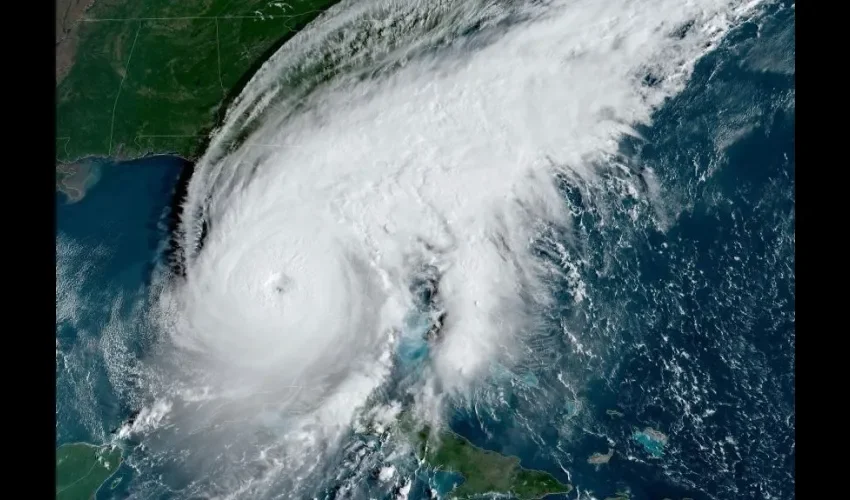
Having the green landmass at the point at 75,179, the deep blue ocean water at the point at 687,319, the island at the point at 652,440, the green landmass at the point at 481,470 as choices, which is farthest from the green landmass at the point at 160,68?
the island at the point at 652,440

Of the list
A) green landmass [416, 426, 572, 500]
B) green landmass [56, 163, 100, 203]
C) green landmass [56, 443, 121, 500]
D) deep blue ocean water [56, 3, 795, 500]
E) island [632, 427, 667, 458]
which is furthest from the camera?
green landmass [56, 163, 100, 203]

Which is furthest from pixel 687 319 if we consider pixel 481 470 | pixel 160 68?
pixel 160 68

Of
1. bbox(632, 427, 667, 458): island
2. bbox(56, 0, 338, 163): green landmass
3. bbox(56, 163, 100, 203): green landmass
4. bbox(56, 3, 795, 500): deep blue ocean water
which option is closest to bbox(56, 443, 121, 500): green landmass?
bbox(56, 163, 100, 203): green landmass

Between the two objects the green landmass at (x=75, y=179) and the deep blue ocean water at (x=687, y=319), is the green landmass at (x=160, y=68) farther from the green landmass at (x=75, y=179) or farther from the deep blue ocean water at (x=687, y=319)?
the deep blue ocean water at (x=687, y=319)

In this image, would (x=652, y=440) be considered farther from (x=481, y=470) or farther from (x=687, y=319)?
(x=481, y=470)

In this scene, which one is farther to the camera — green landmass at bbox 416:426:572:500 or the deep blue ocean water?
green landmass at bbox 416:426:572:500

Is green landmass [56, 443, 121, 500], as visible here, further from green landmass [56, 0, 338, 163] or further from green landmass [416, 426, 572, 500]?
green landmass [416, 426, 572, 500]
